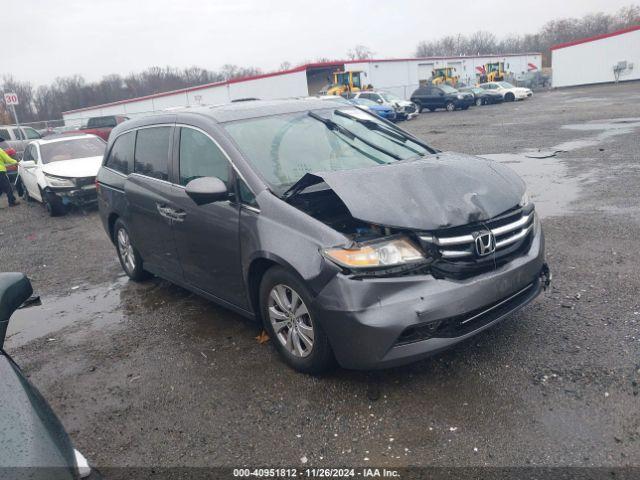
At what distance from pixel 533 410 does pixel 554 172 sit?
8477 millimetres

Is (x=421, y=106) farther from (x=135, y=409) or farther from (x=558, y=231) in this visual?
(x=135, y=409)

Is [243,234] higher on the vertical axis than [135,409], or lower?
higher

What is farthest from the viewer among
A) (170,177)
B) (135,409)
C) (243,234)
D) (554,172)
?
(554,172)

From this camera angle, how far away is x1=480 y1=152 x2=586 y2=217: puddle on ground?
314 inches

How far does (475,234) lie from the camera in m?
3.39

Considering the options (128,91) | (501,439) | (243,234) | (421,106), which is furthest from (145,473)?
(128,91)

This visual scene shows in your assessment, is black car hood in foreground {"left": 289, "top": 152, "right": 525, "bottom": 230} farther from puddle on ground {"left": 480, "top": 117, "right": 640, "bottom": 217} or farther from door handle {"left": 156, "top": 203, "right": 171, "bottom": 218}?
puddle on ground {"left": 480, "top": 117, "right": 640, "bottom": 217}

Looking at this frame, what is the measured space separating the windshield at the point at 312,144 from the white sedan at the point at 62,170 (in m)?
8.07

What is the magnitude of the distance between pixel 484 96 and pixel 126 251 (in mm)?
35327

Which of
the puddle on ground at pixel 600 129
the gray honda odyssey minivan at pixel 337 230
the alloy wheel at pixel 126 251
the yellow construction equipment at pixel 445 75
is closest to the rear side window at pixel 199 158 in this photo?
the gray honda odyssey minivan at pixel 337 230

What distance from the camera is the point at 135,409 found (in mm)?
3703

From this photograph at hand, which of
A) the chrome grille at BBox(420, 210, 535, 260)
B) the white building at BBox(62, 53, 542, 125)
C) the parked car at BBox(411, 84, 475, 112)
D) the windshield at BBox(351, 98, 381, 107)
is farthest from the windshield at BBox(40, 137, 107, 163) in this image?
the parked car at BBox(411, 84, 475, 112)

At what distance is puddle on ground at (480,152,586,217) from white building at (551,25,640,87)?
39977 mm

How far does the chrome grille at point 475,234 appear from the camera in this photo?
333 centimetres
